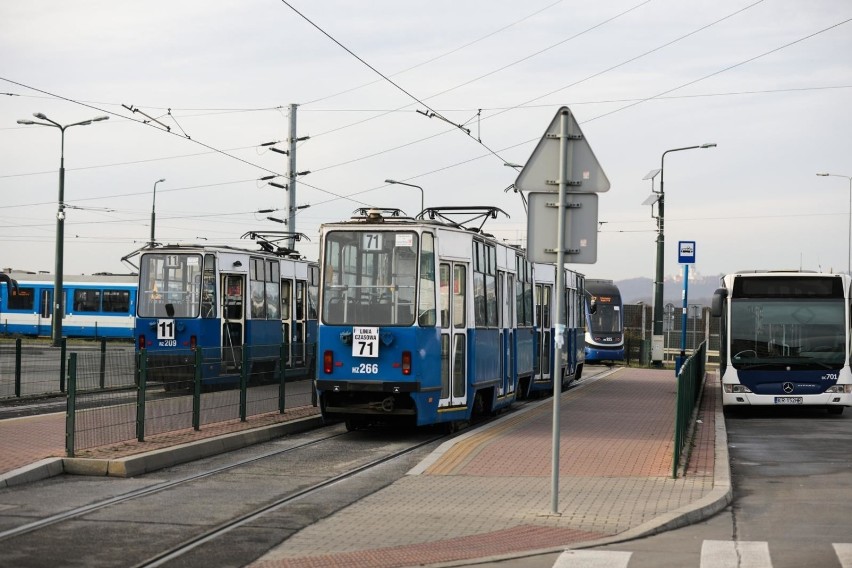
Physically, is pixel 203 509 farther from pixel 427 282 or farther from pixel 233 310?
pixel 233 310

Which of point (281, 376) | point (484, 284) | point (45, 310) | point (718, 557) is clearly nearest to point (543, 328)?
point (484, 284)

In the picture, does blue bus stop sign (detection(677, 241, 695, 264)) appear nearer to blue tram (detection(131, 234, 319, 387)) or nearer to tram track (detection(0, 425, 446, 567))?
blue tram (detection(131, 234, 319, 387))

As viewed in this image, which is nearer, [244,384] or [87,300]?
[244,384]

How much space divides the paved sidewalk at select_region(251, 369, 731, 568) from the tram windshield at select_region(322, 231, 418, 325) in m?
2.10

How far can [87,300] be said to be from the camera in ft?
188

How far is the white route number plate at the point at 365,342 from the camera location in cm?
1716

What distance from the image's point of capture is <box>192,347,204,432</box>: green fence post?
54.8 feet

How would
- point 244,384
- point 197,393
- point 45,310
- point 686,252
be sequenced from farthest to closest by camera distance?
1. point 45,310
2. point 686,252
3. point 244,384
4. point 197,393

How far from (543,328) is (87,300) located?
35382 mm

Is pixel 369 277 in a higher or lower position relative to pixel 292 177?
lower

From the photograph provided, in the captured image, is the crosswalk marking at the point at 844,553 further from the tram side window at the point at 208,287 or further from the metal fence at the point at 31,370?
the tram side window at the point at 208,287

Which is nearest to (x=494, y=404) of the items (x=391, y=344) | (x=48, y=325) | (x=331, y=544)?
(x=391, y=344)

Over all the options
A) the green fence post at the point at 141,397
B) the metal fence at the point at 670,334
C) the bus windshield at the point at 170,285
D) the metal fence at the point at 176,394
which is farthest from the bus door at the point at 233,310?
the metal fence at the point at 670,334

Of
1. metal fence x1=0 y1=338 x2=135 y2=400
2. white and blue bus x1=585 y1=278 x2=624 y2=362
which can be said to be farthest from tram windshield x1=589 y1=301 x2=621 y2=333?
metal fence x1=0 y1=338 x2=135 y2=400
